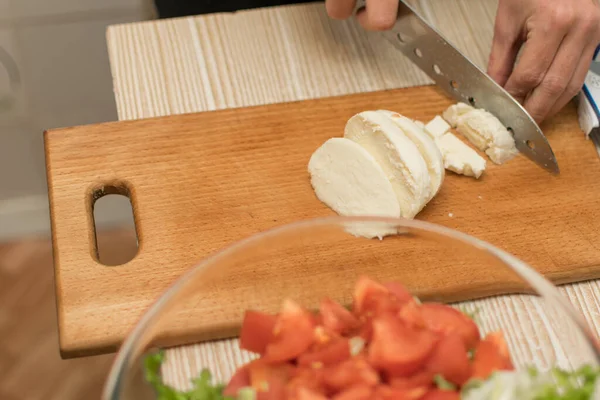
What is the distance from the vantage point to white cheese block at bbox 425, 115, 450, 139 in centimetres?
146

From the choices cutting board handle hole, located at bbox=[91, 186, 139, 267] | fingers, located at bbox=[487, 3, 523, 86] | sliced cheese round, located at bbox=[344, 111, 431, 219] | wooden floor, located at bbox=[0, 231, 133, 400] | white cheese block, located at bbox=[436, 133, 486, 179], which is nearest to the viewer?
sliced cheese round, located at bbox=[344, 111, 431, 219]

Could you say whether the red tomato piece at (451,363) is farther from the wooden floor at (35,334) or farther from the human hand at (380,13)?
the wooden floor at (35,334)

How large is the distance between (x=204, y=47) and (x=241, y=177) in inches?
15.3

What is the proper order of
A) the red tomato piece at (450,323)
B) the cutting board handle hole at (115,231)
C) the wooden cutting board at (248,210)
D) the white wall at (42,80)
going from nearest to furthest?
the red tomato piece at (450,323), the wooden cutting board at (248,210), the white wall at (42,80), the cutting board handle hole at (115,231)

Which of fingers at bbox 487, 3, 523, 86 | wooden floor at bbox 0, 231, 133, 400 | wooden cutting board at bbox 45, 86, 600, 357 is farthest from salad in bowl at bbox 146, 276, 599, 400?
wooden floor at bbox 0, 231, 133, 400

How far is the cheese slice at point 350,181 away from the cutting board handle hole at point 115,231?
134 centimetres

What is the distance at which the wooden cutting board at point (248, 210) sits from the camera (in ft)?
3.75

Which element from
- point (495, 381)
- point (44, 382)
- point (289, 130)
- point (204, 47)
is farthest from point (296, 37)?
point (44, 382)

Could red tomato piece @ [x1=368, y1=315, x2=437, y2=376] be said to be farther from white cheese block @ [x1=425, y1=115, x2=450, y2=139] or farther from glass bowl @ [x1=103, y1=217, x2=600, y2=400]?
white cheese block @ [x1=425, y1=115, x2=450, y2=139]

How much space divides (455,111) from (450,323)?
670mm

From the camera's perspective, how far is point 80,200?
1330mm

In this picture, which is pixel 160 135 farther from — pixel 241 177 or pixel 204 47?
pixel 204 47

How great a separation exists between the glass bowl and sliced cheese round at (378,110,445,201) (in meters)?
0.17

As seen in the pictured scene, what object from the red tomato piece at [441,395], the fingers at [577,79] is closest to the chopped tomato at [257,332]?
the red tomato piece at [441,395]
